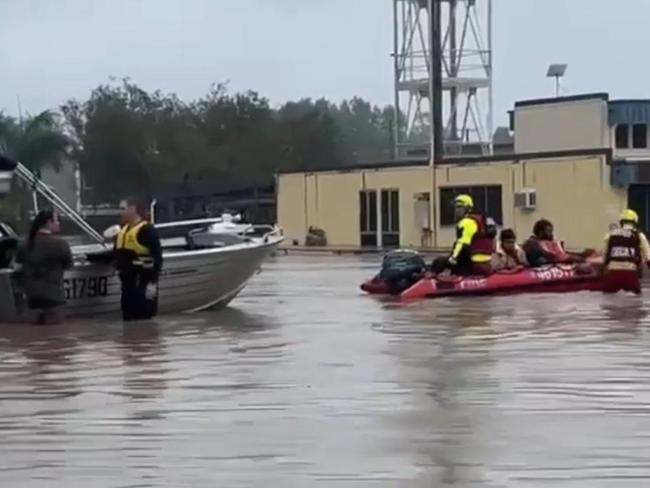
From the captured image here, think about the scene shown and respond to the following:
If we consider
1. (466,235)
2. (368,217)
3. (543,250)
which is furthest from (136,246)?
(368,217)

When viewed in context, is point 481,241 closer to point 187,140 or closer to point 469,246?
point 469,246

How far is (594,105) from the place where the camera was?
59188 mm

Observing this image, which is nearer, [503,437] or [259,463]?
[259,463]

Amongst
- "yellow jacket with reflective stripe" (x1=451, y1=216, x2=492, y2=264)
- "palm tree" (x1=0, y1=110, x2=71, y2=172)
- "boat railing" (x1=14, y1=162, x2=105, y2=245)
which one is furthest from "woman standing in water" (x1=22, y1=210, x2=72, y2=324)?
"palm tree" (x1=0, y1=110, x2=71, y2=172)

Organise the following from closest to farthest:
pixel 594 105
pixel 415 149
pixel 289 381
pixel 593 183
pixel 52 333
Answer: pixel 289 381 → pixel 52 333 → pixel 593 183 → pixel 594 105 → pixel 415 149

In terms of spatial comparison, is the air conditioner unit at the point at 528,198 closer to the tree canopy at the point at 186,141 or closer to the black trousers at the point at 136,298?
the tree canopy at the point at 186,141

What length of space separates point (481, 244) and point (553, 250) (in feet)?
8.22

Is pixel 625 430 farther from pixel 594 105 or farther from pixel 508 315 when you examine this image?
pixel 594 105

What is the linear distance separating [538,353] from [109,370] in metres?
3.90

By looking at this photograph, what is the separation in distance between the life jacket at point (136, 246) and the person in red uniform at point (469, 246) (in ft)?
17.4

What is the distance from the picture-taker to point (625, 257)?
23.6 metres

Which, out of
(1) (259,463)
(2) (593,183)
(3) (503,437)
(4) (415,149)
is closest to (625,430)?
(3) (503,437)

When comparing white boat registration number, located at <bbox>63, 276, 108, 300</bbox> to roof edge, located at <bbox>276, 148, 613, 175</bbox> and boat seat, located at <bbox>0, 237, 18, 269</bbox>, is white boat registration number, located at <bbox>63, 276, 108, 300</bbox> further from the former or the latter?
roof edge, located at <bbox>276, 148, 613, 175</bbox>

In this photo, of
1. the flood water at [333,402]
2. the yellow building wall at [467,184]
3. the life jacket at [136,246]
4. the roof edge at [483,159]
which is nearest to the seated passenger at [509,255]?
the flood water at [333,402]
